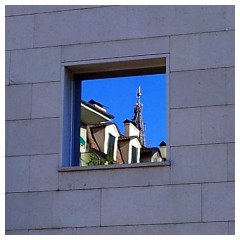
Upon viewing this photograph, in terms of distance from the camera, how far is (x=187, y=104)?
39.9 ft

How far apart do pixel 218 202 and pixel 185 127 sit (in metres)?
A: 1.06

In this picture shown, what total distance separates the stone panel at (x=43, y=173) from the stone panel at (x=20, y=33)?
1.58m

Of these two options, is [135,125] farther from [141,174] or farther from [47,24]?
[47,24]

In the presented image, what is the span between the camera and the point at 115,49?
12.6m

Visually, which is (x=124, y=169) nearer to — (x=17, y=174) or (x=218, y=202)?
(x=218, y=202)

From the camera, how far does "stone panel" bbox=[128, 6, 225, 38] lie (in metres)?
12.3

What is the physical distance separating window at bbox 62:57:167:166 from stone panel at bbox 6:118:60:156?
15 cm

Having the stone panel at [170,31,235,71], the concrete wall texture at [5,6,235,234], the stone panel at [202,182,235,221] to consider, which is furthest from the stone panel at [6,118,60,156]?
the stone panel at [202,182,235,221]

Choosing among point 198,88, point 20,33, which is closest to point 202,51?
point 198,88

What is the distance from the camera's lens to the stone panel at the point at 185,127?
39.5 ft

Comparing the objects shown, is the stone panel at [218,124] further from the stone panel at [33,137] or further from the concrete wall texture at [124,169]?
the stone panel at [33,137]

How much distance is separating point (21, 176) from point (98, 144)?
1098 mm

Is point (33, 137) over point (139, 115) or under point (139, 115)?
under

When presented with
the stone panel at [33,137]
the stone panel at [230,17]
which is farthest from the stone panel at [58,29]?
the stone panel at [230,17]
